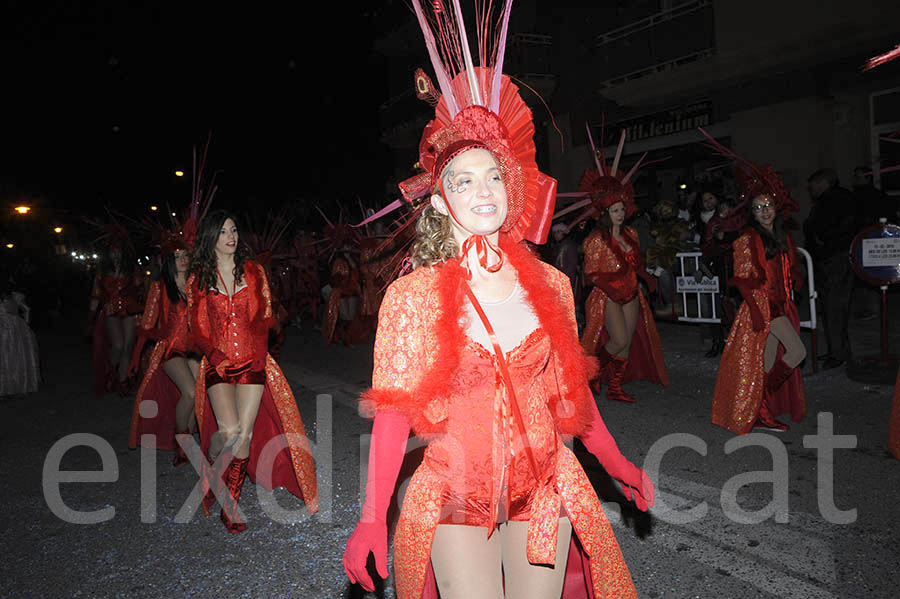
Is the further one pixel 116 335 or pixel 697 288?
pixel 697 288

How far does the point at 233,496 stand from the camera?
164 inches

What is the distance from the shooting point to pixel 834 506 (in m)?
3.87

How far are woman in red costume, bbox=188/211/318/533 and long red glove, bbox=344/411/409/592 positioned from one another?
102 inches

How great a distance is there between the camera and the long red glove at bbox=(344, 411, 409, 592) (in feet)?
5.74

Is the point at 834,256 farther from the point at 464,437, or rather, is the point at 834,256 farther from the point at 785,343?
the point at 464,437

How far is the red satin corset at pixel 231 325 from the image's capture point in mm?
4238

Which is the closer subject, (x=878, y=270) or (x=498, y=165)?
(x=498, y=165)

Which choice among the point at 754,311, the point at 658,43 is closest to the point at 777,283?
the point at 754,311

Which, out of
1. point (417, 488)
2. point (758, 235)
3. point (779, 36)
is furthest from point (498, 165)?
point (779, 36)

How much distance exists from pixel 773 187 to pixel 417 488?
15.0 feet

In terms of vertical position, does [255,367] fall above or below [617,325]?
below

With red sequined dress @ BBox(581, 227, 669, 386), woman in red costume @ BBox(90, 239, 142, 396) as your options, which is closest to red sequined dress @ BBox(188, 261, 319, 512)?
red sequined dress @ BBox(581, 227, 669, 386)

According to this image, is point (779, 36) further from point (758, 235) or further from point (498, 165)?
point (498, 165)

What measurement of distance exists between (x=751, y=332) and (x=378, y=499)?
435cm
